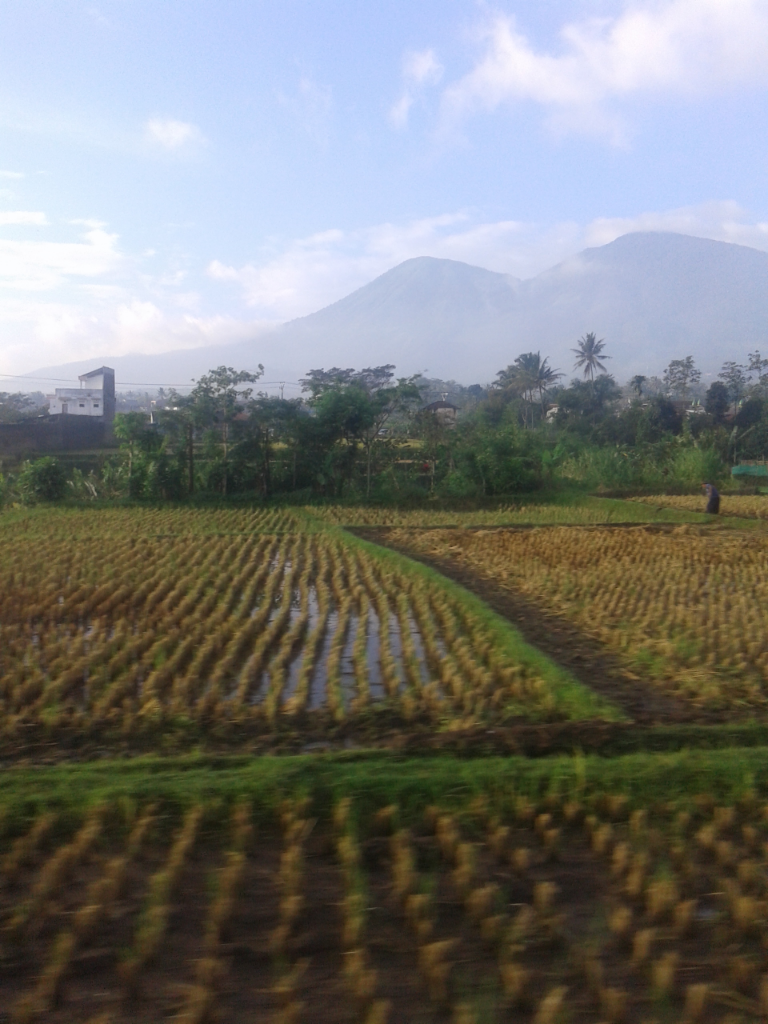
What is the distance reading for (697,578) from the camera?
33.0 feet

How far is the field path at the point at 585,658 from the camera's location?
5.28m

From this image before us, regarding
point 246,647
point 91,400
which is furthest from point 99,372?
point 246,647

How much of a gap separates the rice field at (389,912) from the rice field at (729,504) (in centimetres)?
1467

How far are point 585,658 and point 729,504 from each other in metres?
14.7

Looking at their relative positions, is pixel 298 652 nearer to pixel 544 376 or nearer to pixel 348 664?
pixel 348 664

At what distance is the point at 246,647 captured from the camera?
22.5ft

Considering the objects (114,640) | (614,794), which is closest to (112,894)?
(614,794)

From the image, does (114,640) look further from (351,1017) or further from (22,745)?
(351,1017)

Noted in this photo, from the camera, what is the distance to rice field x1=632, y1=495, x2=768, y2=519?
17.5 meters

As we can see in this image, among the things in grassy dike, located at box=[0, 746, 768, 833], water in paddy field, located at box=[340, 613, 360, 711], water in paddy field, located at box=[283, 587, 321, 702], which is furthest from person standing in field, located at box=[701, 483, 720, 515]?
grassy dike, located at box=[0, 746, 768, 833]

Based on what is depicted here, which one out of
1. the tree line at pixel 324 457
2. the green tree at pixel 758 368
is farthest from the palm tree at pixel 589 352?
the tree line at pixel 324 457

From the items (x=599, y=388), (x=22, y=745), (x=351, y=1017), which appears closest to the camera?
(x=351, y=1017)

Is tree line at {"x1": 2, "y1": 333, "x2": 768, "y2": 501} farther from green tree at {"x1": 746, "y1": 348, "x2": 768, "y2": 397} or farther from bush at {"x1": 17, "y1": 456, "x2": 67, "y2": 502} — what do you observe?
green tree at {"x1": 746, "y1": 348, "x2": 768, "y2": 397}

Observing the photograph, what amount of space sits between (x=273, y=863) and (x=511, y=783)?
4.06 ft
